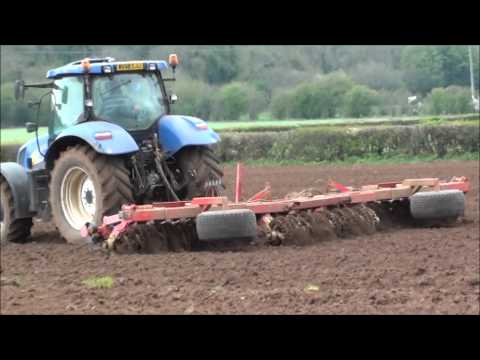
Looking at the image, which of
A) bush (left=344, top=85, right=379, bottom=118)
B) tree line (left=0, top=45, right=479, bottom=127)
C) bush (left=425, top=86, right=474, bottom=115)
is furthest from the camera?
bush (left=425, top=86, right=474, bottom=115)

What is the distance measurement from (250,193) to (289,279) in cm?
844

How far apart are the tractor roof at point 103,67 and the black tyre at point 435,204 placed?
326cm

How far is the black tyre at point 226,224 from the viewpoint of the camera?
861 centimetres

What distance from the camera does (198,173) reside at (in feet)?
32.7

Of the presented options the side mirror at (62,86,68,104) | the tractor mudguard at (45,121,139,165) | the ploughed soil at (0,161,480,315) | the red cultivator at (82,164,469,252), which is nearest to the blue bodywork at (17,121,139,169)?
the tractor mudguard at (45,121,139,165)

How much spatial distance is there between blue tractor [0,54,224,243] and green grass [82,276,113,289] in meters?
2.05

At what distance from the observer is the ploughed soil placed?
19.9ft

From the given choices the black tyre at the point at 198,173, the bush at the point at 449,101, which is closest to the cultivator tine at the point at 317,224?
the black tyre at the point at 198,173

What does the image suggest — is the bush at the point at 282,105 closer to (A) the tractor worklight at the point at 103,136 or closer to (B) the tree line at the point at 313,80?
(B) the tree line at the point at 313,80

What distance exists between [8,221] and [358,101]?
16.8 meters

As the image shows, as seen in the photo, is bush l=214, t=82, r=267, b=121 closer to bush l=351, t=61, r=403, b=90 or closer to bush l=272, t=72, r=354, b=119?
bush l=272, t=72, r=354, b=119

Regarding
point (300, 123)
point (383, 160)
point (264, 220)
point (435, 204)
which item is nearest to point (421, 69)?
point (300, 123)

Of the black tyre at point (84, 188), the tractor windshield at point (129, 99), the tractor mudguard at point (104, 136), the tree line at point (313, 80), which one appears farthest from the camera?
the tree line at point (313, 80)

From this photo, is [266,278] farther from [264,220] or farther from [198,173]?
[198,173]
